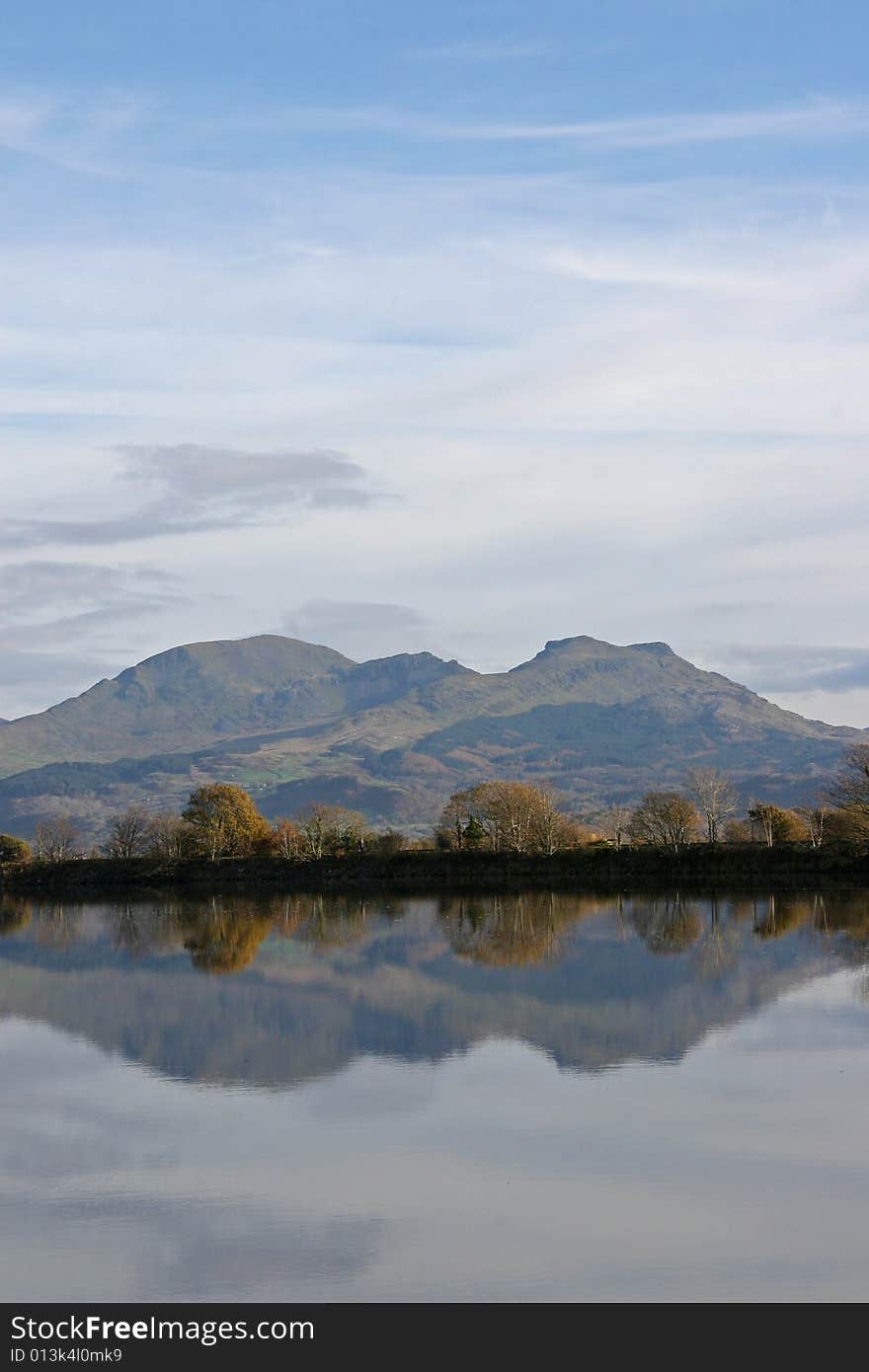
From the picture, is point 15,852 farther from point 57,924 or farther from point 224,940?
point 224,940

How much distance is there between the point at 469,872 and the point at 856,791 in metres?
22.0

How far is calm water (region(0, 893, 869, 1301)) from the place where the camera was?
12281 millimetres

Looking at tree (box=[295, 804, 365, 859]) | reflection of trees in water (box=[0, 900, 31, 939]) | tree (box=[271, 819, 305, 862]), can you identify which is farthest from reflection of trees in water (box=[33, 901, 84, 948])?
tree (box=[295, 804, 365, 859])

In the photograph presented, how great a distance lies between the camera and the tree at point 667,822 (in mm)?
72312

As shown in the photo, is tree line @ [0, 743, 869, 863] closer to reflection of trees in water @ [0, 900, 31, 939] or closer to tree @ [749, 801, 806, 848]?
tree @ [749, 801, 806, 848]

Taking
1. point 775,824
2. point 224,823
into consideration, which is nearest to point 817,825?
point 775,824

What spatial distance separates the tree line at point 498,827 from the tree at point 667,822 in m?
0.07

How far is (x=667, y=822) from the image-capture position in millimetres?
73500

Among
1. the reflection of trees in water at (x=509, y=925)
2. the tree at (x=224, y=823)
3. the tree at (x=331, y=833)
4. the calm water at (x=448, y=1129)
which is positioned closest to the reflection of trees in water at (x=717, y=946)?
the calm water at (x=448, y=1129)

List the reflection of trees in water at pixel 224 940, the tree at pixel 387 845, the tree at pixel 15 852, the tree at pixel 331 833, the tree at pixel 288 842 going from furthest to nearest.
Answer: the tree at pixel 15 852
the tree at pixel 288 842
the tree at pixel 331 833
the tree at pixel 387 845
the reflection of trees in water at pixel 224 940

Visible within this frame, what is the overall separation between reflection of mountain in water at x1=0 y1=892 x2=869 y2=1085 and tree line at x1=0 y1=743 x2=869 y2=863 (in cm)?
1637

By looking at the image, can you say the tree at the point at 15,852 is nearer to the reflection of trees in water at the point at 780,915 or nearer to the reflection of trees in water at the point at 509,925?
the reflection of trees in water at the point at 509,925

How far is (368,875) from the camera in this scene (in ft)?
268
